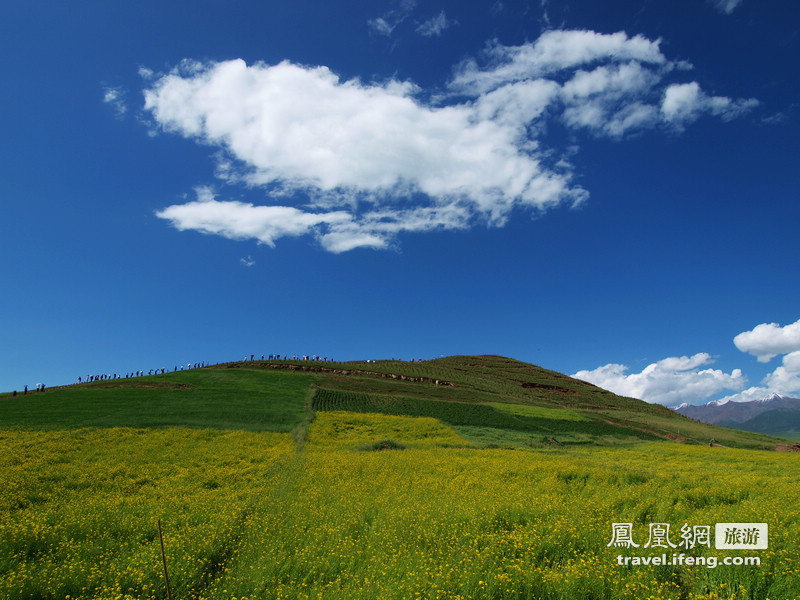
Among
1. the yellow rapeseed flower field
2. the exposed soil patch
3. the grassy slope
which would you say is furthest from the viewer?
the exposed soil patch

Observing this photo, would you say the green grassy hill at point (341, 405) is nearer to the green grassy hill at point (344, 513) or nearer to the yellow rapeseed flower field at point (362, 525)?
the green grassy hill at point (344, 513)

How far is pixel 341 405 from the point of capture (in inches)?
2067

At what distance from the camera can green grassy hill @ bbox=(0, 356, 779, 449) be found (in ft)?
124

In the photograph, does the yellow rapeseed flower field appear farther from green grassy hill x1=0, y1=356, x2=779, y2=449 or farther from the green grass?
green grassy hill x1=0, y1=356, x2=779, y2=449

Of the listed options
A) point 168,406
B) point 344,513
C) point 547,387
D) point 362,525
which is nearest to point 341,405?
point 168,406

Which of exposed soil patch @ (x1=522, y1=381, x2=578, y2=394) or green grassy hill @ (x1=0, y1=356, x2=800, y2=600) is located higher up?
exposed soil patch @ (x1=522, y1=381, x2=578, y2=394)

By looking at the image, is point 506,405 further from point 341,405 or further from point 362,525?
point 362,525

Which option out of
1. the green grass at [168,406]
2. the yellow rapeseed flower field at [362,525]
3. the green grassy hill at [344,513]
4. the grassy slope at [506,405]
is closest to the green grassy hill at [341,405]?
the green grass at [168,406]

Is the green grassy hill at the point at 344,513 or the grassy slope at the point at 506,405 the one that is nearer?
the green grassy hill at the point at 344,513

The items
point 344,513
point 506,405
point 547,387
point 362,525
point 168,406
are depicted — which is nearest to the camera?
point 362,525

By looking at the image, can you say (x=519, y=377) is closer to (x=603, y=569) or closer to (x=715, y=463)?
(x=715, y=463)

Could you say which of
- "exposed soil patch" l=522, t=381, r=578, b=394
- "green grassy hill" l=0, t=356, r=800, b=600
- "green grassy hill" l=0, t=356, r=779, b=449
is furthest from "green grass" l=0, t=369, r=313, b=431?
"exposed soil patch" l=522, t=381, r=578, b=394

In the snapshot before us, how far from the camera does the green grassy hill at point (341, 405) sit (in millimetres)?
37875

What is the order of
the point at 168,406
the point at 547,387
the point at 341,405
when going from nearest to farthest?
1. the point at 168,406
2. the point at 341,405
3. the point at 547,387
